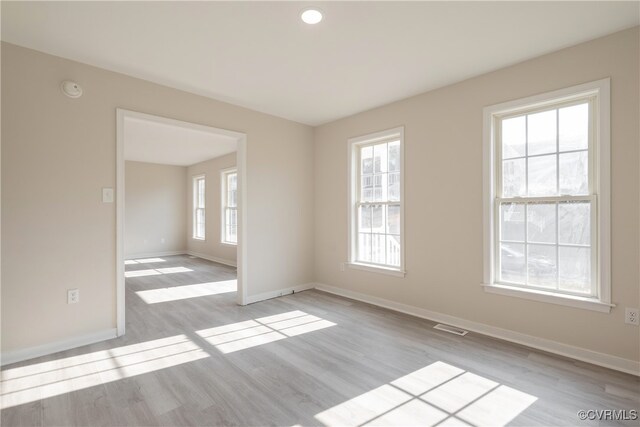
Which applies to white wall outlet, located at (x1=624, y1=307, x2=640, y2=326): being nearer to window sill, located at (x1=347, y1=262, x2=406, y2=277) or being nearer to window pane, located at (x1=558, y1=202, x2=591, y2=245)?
window pane, located at (x1=558, y1=202, x2=591, y2=245)

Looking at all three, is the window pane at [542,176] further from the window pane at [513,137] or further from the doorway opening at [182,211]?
the doorway opening at [182,211]

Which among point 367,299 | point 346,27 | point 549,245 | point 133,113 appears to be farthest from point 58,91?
point 549,245

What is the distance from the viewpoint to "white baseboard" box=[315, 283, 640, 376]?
2455 millimetres

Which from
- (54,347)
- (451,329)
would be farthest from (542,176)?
(54,347)

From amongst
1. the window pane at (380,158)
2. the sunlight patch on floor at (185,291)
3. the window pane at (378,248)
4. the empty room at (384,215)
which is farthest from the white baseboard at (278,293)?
the window pane at (380,158)

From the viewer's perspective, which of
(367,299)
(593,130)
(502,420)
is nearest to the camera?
(502,420)

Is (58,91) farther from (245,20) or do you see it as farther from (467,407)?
(467,407)

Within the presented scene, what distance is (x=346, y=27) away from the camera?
7.92 ft

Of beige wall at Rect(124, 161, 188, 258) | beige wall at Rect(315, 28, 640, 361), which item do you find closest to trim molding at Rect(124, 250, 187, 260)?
beige wall at Rect(124, 161, 188, 258)

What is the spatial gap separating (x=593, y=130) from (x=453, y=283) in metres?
1.90

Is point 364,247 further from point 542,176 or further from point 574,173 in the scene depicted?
point 574,173

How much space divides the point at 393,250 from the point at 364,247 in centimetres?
52

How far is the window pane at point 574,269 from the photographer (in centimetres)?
267

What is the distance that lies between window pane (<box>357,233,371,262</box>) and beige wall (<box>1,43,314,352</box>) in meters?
2.83
